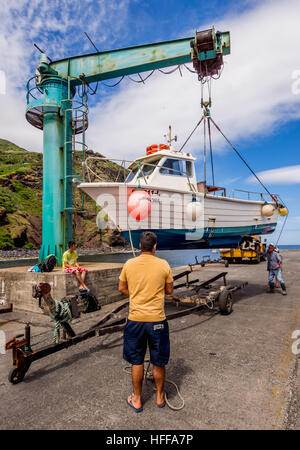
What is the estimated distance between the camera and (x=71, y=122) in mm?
9227

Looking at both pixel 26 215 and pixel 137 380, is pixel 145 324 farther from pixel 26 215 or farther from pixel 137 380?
pixel 26 215

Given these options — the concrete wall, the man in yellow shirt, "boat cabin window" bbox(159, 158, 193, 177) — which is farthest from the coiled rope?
"boat cabin window" bbox(159, 158, 193, 177)

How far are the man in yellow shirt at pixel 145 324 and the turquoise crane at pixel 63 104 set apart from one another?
6.37 metres

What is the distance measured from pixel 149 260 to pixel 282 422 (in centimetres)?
202

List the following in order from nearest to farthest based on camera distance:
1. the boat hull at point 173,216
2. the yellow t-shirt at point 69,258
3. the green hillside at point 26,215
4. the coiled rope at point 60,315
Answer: the coiled rope at point 60,315 < the boat hull at point 173,216 < the yellow t-shirt at point 69,258 < the green hillside at point 26,215

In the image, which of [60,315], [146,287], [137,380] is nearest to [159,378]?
[137,380]

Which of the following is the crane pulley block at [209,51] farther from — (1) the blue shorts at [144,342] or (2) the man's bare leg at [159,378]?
(2) the man's bare leg at [159,378]

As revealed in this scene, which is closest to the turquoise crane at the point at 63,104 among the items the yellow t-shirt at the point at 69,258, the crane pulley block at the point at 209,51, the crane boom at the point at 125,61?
the crane boom at the point at 125,61

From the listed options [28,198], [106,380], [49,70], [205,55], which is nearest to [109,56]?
[49,70]

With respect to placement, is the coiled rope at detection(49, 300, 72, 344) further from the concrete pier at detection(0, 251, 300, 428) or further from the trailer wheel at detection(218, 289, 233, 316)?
the trailer wheel at detection(218, 289, 233, 316)

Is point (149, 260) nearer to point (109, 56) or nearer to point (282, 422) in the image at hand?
point (282, 422)

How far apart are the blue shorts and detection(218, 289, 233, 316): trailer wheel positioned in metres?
3.91

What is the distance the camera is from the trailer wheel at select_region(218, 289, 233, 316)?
626 cm

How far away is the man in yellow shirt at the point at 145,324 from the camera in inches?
106
